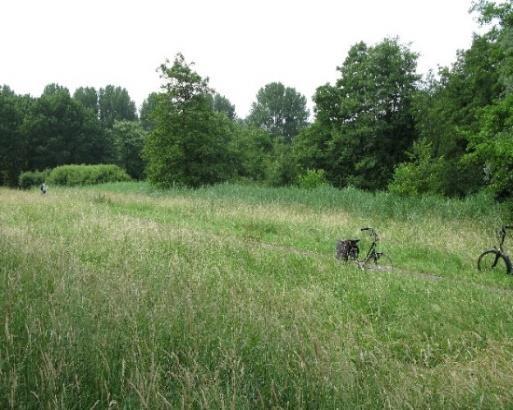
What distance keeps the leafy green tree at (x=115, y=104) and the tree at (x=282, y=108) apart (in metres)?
29.9

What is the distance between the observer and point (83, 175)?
4609 centimetres

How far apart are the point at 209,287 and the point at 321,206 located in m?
12.8

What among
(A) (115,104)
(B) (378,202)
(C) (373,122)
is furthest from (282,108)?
(B) (378,202)

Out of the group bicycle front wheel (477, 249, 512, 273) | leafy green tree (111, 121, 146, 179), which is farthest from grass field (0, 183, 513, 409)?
leafy green tree (111, 121, 146, 179)

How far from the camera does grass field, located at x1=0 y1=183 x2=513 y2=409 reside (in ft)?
8.71

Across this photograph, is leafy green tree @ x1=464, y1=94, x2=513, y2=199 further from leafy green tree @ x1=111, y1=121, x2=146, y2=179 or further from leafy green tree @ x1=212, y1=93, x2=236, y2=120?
leafy green tree @ x1=212, y1=93, x2=236, y2=120

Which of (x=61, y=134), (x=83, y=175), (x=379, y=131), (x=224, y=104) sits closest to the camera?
(x=379, y=131)

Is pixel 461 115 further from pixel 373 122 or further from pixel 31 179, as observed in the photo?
pixel 31 179

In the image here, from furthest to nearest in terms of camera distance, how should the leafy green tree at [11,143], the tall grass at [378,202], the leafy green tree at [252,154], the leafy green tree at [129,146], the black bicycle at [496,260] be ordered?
1. the leafy green tree at [129,146]
2. the leafy green tree at [11,143]
3. the leafy green tree at [252,154]
4. the tall grass at [378,202]
5. the black bicycle at [496,260]

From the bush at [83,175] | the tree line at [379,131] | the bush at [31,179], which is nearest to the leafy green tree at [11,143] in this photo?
the tree line at [379,131]

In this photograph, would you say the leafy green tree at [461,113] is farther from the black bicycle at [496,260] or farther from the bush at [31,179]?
the bush at [31,179]

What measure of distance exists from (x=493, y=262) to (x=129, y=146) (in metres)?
59.6

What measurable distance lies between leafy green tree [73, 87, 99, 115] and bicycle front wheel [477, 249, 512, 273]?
96954 mm

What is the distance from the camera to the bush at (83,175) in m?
45.6
